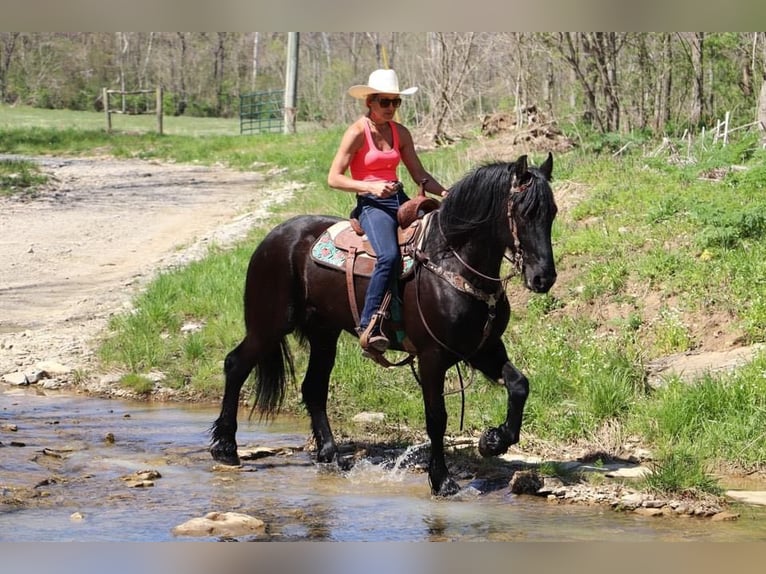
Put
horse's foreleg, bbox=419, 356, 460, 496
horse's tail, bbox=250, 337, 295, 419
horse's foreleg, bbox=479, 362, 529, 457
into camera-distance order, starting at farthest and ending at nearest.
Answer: horse's tail, bbox=250, 337, 295, 419
horse's foreleg, bbox=419, 356, 460, 496
horse's foreleg, bbox=479, 362, 529, 457

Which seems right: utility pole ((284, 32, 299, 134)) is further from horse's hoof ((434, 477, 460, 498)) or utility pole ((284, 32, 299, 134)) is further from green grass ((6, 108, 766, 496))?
horse's hoof ((434, 477, 460, 498))

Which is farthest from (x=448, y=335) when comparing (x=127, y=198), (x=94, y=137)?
(x=94, y=137)

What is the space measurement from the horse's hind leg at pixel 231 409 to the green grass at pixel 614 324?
1.26 meters

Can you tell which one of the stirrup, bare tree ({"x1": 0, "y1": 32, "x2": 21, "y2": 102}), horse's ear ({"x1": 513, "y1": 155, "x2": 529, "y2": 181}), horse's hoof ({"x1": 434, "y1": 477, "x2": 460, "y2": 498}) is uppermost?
bare tree ({"x1": 0, "y1": 32, "x2": 21, "y2": 102})

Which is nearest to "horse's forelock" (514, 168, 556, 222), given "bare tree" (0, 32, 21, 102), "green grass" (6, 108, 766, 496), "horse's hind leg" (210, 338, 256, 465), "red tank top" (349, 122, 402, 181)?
"red tank top" (349, 122, 402, 181)

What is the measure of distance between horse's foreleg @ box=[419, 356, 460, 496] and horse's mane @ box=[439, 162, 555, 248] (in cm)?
89

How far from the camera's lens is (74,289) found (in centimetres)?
1480

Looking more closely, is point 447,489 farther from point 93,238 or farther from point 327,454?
point 93,238

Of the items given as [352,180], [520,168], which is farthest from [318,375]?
[520,168]

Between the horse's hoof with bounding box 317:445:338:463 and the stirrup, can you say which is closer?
the stirrup

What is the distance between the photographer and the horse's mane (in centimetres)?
683

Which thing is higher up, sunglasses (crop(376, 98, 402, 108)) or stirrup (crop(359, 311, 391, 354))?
sunglasses (crop(376, 98, 402, 108))

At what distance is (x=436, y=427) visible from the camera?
7.46 metres
